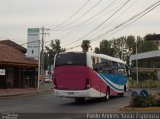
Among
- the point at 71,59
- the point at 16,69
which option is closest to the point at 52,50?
the point at 16,69

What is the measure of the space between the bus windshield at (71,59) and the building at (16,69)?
23070mm

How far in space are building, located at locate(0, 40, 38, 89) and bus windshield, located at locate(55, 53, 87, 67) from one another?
23070 millimetres

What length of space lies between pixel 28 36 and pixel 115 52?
9395 centimetres

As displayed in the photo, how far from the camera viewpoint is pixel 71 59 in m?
27.2

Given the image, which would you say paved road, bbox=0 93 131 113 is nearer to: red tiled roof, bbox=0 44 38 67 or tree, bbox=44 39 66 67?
red tiled roof, bbox=0 44 38 67

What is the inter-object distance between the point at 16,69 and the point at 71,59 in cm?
2983

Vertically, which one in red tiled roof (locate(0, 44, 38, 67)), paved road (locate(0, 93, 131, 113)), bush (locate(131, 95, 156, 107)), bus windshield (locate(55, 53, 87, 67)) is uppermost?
red tiled roof (locate(0, 44, 38, 67))

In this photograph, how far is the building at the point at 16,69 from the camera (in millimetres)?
52594

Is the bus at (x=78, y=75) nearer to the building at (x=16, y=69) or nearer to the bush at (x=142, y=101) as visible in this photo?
the bush at (x=142, y=101)

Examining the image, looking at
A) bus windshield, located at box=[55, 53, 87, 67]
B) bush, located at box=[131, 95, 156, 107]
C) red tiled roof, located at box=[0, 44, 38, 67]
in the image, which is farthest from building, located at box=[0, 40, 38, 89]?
bush, located at box=[131, 95, 156, 107]

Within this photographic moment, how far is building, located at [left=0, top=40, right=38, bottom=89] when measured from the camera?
52.6 m

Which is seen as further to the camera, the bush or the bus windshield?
the bus windshield

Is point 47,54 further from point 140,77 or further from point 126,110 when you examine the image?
point 126,110

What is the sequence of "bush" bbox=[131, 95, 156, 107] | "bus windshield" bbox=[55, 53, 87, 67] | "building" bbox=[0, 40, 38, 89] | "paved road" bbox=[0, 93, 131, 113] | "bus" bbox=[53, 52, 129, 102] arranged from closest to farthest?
"bush" bbox=[131, 95, 156, 107]
"paved road" bbox=[0, 93, 131, 113]
"bus" bbox=[53, 52, 129, 102]
"bus windshield" bbox=[55, 53, 87, 67]
"building" bbox=[0, 40, 38, 89]
